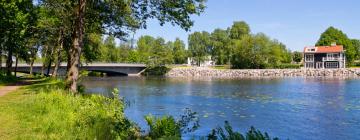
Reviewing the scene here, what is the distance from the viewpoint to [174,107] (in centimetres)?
3509

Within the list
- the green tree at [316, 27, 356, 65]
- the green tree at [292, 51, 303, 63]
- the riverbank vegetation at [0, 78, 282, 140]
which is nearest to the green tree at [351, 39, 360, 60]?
the green tree at [316, 27, 356, 65]

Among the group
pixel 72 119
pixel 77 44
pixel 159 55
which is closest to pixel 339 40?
pixel 159 55

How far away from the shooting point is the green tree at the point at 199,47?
176 m

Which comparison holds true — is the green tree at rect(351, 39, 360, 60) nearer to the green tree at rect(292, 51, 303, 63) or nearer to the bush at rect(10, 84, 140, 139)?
the green tree at rect(292, 51, 303, 63)

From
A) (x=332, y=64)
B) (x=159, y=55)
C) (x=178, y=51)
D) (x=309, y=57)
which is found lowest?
(x=332, y=64)

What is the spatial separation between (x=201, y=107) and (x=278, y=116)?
733 cm

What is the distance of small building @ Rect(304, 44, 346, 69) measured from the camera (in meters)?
138

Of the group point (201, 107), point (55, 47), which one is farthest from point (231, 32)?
point (201, 107)

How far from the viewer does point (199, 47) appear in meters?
175

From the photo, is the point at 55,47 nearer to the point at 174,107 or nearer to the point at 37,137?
the point at 174,107

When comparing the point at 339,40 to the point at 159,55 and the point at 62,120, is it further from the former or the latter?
the point at 62,120

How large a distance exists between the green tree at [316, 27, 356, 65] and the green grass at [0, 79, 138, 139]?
453 feet

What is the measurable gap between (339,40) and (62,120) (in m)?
146

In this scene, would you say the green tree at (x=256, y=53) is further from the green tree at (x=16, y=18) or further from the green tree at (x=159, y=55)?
the green tree at (x=16, y=18)
